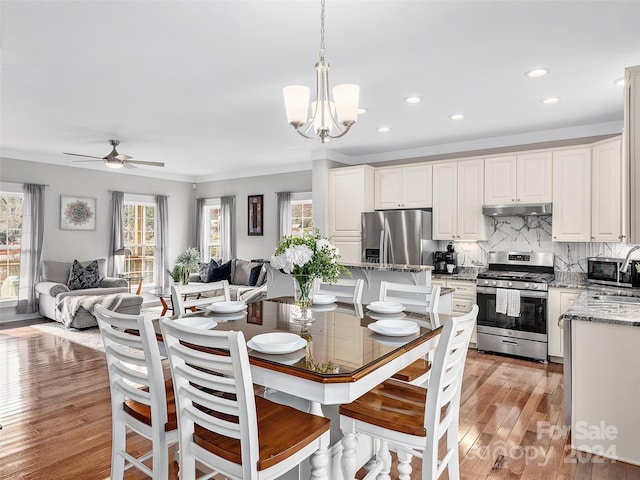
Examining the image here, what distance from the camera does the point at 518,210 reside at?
4656 millimetres

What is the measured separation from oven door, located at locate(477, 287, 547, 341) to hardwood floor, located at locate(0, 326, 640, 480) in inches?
13.7

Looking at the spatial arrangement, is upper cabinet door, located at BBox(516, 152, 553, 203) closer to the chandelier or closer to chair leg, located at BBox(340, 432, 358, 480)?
the chandelier

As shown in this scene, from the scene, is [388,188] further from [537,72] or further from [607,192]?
[537,72]

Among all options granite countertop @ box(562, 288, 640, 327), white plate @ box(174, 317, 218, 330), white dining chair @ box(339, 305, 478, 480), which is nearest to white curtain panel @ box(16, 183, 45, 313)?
white plate @ box(174, 317, 218, 330)

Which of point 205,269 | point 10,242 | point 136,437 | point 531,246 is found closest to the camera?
point 136,437

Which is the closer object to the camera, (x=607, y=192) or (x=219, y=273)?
(x=607, y=192)

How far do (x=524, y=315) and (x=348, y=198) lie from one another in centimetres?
274

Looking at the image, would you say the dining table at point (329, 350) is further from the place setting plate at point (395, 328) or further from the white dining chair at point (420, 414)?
the white dining chair at point (420, 414)

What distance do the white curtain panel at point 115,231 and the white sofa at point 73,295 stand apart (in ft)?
1.73

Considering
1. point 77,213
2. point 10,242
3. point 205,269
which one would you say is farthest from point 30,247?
point 205,269

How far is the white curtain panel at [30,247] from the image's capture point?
6.24 m

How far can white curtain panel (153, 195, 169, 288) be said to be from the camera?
805cm

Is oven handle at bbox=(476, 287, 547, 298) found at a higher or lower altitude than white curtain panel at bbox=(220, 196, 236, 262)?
lower

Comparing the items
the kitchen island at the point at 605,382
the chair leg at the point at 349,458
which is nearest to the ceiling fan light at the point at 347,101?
the chair leg at the point at 349,458
